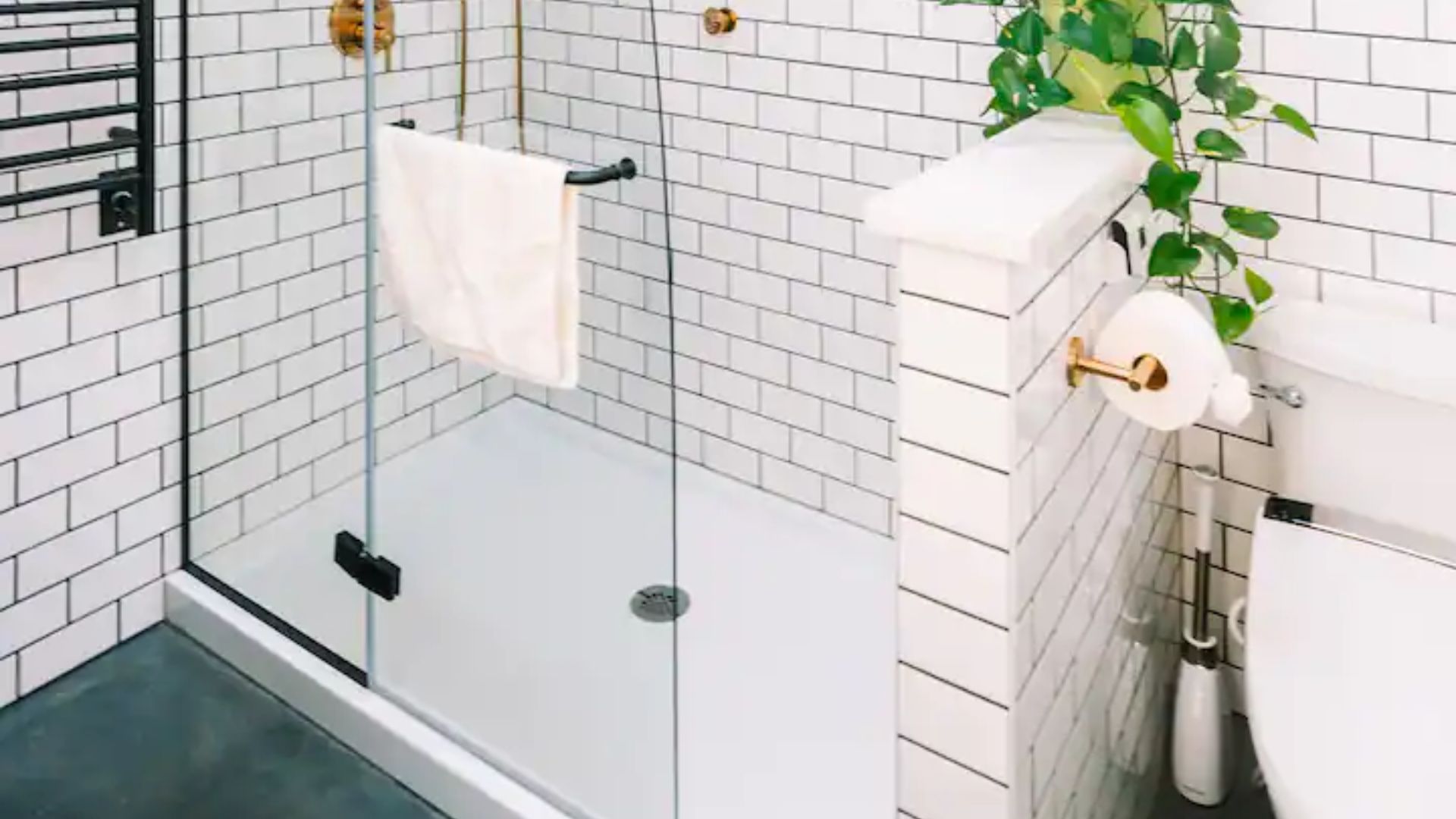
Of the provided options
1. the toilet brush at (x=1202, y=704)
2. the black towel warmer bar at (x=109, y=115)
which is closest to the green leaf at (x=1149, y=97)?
the toilet brush at (x=1202, y=704)

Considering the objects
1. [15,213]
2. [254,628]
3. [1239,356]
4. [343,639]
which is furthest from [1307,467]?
[15,213]

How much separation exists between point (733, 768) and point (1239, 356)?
1012mm

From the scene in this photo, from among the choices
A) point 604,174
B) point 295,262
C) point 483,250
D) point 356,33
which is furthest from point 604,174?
point 295,262

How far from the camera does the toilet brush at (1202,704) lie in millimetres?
1717

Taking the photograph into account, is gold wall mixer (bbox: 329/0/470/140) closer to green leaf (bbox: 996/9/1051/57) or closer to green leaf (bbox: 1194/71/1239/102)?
green leaf (bbox: 996/9/1051/57)

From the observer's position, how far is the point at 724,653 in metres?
2.25

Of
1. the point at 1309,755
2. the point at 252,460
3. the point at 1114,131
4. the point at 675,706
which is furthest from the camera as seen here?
the point at 252,460

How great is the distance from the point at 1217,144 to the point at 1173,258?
143 millimetres

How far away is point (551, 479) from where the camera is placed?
7.57 ft

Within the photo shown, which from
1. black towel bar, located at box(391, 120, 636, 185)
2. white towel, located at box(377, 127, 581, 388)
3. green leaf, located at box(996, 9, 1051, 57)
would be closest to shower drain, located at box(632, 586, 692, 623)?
white towel, located at box(377, 127, 581, 388)

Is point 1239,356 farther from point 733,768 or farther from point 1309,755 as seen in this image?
point 733,768

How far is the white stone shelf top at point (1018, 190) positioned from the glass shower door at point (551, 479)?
→ 67cm

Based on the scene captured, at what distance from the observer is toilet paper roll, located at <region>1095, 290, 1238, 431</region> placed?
1298 mm

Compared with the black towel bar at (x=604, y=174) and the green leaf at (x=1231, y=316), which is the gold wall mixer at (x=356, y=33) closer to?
the black towel bar at (x=604, y=174)
